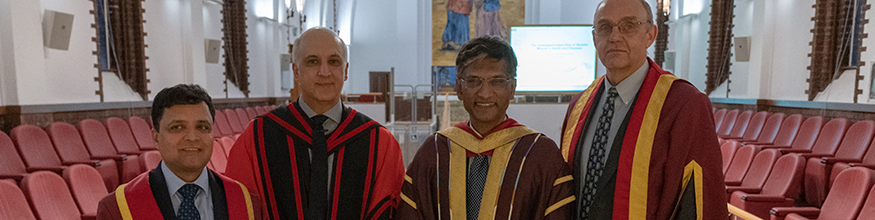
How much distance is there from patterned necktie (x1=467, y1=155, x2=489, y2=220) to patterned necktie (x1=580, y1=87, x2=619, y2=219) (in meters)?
0.37

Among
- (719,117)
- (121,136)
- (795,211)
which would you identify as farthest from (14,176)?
(719,117)

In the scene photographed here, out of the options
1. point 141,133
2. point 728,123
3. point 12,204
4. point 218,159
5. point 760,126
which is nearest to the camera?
point 12,204

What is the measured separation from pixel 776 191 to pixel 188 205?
15.9 feet

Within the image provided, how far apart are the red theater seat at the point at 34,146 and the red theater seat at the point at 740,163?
6385mm

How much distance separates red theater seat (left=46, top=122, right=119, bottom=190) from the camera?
415 cm

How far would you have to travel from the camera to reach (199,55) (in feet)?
27.6

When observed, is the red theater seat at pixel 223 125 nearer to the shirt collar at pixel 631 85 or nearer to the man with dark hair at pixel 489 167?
the man with dark hair at pixel 489 167

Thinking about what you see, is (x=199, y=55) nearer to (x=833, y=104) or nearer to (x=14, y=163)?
(x=14, y=163)

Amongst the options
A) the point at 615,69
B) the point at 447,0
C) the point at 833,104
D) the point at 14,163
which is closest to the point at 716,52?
the point at 833,104

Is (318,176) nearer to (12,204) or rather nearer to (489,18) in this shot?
(12,204)

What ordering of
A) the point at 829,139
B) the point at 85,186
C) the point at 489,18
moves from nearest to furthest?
the point at 85,186
the point at 829,139
the point at 489,18

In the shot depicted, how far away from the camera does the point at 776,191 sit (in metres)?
4.33

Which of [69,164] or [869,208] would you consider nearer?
[869,208]

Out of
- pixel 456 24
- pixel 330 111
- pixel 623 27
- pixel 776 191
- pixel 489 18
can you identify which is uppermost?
pixel 489 18
